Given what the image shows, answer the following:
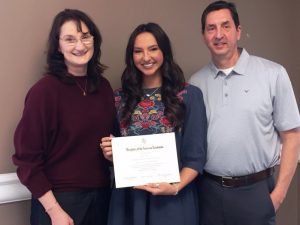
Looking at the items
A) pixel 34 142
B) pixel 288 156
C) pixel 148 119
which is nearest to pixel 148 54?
pixel 148 119

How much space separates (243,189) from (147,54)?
0.74 m

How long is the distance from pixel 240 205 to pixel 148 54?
0.79 meters

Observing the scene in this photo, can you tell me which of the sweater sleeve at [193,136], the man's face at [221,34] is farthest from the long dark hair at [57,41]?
the man's face at [221,34]

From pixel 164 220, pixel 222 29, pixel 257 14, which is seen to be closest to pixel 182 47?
pixel 222 29

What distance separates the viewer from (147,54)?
1550 mm

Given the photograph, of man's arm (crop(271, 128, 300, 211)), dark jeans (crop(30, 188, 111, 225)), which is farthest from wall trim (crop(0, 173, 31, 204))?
man's arm (crop(271, 128, 300, 211))

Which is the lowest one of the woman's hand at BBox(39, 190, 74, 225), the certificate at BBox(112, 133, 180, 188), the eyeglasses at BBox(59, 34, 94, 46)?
the woman's hand at BBox(39, 190, 74, 225)

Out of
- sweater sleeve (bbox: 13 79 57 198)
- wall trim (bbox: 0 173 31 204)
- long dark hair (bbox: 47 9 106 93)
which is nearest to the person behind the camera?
sweater sleeve (bbox: 13 79 57 198)

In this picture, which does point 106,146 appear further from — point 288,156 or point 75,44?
point 288,156

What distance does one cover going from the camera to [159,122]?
4.94ft

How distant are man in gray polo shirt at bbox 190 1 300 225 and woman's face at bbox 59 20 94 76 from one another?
0.58m

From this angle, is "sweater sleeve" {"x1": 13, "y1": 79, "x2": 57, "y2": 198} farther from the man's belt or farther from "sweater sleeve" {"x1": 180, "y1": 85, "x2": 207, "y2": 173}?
the man's belt

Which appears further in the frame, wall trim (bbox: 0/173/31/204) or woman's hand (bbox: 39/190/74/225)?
wall trim (bbox: 0/173/31/204)

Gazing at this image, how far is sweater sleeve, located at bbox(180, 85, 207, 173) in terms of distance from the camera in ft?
4.89
